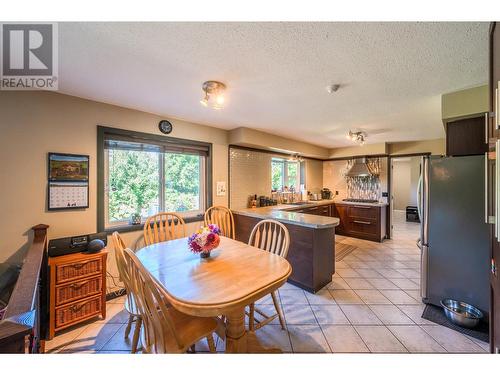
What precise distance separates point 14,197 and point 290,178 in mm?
4570

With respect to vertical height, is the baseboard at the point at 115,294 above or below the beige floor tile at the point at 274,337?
above

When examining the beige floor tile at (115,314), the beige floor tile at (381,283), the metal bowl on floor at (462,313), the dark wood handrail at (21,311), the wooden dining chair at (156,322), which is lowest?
the beige floor tile at (115,314)

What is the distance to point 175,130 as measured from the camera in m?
2.85

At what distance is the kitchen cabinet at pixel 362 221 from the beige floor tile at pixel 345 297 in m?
2.61

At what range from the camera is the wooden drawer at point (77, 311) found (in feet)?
5.66

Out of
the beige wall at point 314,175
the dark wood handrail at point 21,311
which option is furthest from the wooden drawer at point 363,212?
the dark wood handrail at point 21,311

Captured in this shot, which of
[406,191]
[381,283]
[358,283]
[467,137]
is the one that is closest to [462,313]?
[381,283]

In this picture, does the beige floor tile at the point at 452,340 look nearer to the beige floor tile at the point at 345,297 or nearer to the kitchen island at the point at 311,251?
the beige floor tile at the point at 345,297

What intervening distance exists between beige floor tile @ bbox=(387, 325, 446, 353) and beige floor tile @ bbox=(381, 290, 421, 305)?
0.43m

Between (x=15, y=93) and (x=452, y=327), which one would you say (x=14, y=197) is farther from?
(x=452, y=327)

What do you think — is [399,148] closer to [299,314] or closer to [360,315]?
[360,315]

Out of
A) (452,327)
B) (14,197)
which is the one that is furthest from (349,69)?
(14,197)

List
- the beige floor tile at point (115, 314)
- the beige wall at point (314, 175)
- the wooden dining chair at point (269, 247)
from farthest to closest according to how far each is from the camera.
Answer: the beige wall at point (314, 175) < the beige floor tile at point (115, 314) < the wooden dining chair at point (269, 247)

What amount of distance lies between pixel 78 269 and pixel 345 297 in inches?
110
